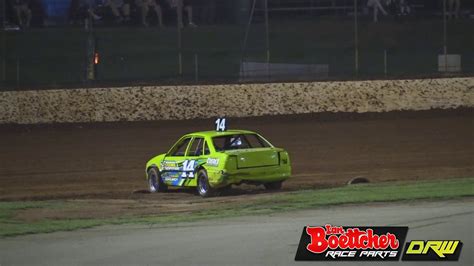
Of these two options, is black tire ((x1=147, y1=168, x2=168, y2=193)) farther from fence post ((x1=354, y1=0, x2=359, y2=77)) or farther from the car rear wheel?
fence post ((x1=354, y1=0, x2=359, y2=77))

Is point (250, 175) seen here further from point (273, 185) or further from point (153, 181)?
point (153, 181)

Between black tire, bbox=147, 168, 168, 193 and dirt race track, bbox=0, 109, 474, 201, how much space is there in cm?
42

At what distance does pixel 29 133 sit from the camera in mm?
30969

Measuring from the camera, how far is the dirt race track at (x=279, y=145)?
899 inches

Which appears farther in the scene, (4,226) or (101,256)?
(4,226)

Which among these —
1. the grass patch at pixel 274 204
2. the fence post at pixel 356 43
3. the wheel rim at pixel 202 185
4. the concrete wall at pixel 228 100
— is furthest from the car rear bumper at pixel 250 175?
the fence post at pixel 356 43

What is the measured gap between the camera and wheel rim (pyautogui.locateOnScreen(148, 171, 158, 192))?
2164 cm

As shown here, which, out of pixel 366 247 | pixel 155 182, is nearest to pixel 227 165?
pixel 155 182

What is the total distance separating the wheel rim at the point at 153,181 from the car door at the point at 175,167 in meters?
0.24

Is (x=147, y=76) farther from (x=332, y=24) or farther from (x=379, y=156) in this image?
(x=379, y=156)

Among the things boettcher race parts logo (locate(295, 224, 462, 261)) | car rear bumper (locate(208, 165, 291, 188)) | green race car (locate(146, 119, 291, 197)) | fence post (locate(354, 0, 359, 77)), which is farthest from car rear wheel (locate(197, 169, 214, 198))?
fence post (locate(354, 0, 359, 77))

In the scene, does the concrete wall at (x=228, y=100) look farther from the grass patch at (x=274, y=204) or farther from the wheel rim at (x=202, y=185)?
the grass patch at (x=274, y=204)

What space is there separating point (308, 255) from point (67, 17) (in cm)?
2771

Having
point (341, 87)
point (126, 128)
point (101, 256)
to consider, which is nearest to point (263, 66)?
point (341, 87)
